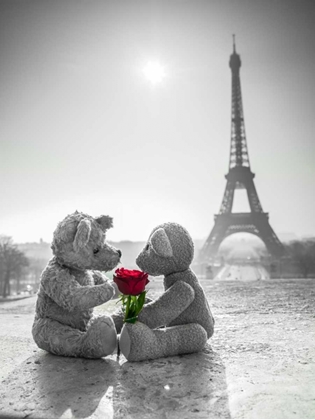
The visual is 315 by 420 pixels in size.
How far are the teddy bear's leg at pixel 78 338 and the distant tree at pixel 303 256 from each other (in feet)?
47.8

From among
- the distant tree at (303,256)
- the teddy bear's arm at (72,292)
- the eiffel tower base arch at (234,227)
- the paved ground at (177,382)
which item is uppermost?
the eiffel tower base arch at (234,227)

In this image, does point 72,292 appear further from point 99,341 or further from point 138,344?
point 138,344

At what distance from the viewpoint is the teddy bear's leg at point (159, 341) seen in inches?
76.2

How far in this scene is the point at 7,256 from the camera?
1340cm

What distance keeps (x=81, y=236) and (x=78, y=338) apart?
561 mm

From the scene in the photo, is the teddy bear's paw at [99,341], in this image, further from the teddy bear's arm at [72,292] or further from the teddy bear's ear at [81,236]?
the teddy bear's ear at [81,236]

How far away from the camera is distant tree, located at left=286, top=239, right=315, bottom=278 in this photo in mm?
16266

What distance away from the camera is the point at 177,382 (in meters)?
1.68

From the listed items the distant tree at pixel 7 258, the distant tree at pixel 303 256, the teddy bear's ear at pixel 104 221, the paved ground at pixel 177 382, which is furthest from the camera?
the distant tree at pixel 303 256

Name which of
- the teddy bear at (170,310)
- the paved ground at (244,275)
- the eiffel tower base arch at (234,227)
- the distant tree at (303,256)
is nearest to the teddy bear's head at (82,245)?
the teddy bear at (170,310)

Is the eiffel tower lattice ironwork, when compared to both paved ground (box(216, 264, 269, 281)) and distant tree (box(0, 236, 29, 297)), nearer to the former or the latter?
paved ground (box(216, 264, 269, 281))

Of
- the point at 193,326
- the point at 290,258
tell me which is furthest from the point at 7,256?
the point at 290,258

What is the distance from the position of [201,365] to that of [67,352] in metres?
0.74

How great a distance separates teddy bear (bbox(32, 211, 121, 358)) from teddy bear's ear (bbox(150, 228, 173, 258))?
255mm
